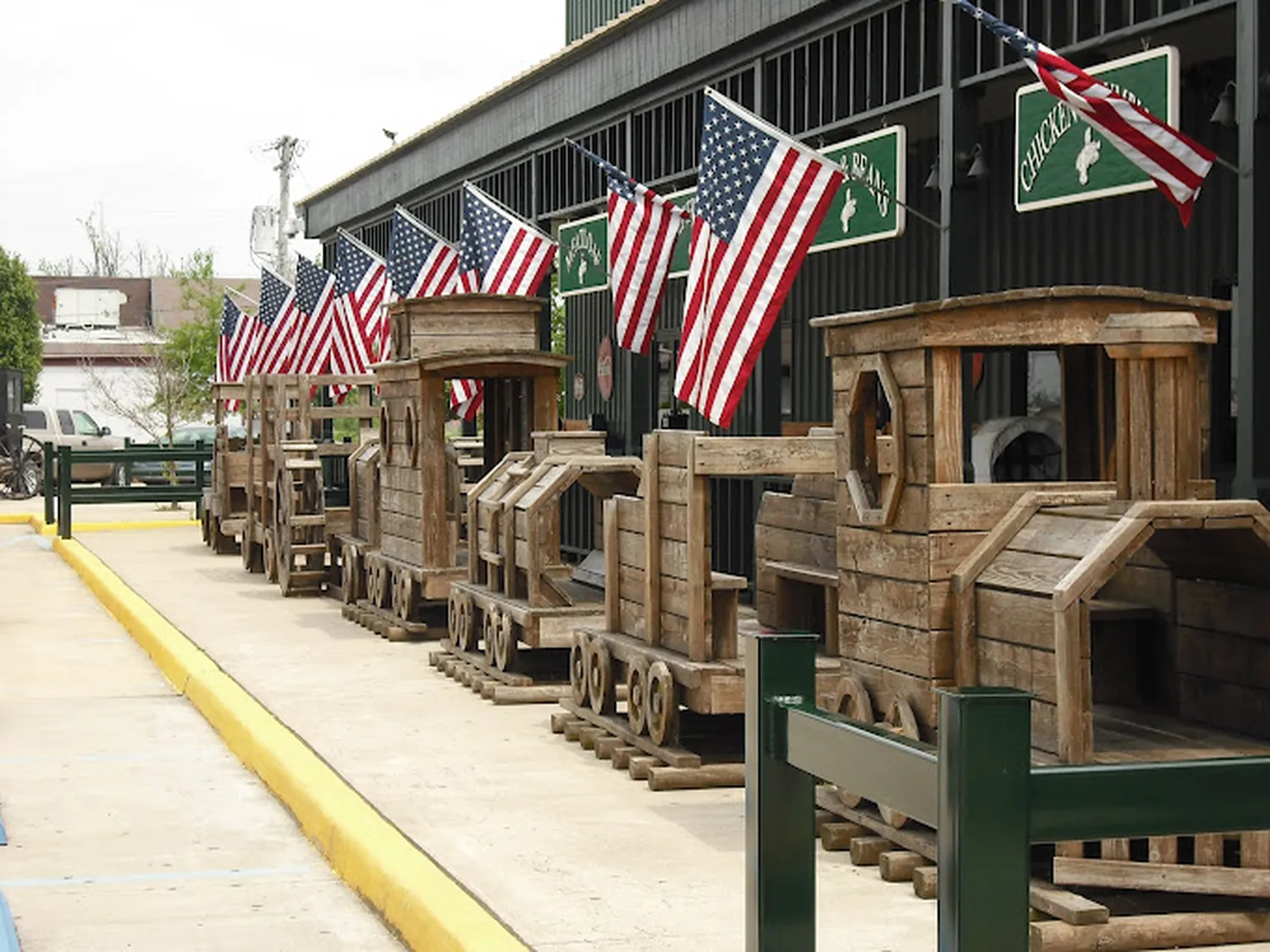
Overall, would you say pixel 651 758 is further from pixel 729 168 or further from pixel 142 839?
pixel 729 168

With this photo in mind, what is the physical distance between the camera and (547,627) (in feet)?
38.2

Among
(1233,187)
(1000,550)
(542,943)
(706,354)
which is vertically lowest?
(542,943)

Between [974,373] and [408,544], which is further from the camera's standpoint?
[408,544]

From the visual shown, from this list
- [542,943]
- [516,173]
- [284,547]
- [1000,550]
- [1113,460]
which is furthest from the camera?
[516,173]

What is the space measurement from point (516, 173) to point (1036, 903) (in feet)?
57.1

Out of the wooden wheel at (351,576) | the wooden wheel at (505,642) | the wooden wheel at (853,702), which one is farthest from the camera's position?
the wooden wheel at (351,576)

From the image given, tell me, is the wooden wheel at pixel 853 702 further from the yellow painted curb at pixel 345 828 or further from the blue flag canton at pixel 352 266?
the blue flag canton at pixel 352 266

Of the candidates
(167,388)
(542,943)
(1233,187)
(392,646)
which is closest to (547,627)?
(392,646)

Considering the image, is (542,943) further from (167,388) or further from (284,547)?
(167,388)

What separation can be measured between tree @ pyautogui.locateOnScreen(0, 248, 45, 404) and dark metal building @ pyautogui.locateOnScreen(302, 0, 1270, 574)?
40.5m

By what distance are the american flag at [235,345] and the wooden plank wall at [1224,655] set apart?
1996cm

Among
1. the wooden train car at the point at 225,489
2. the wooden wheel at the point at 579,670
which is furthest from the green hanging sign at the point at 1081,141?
the wooden train car at the point at 225,489

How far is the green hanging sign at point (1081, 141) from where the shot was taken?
1033 cm

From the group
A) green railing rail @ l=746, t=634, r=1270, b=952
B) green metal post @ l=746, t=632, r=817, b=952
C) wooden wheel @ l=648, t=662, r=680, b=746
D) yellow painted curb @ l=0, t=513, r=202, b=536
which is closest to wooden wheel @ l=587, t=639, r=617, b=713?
wooden wheel @ l=648, t=662, r=680, b=746
